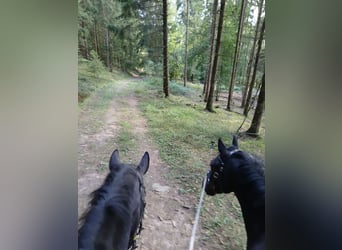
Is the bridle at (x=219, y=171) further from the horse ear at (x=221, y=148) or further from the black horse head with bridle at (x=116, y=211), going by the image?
the black horse head with bridle at (x=116, y=211)

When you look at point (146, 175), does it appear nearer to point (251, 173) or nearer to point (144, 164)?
point (144, 164)

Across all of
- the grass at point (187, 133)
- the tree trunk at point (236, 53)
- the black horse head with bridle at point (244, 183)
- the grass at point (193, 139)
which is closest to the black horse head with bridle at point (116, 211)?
the grass at point (187, 133)

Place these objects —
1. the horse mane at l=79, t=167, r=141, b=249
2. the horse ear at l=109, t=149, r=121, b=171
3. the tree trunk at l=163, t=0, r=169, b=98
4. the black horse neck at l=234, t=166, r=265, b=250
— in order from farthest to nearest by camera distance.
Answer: the tree trunk at l=163, t=0, r=169, b=98 < the horse ear at l=109, t=149, r=121, b=171 < the black horse neck at l=234, t=166, r=265, b=250 < the horse mane at l=79, t=167, r=141, b=249

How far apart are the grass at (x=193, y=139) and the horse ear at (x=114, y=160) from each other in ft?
0.72

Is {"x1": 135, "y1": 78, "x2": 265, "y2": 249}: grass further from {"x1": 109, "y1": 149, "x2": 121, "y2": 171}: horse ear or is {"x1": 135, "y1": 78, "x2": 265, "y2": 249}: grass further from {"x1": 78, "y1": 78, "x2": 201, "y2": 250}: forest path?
{"x1": 109, "y1": 149, "x2": 121, "y2": 171}: horse ear

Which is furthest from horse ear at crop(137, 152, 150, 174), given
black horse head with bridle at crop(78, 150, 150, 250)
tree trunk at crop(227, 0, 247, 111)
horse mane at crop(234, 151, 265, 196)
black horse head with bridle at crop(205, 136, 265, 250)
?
tree trunk at crop(227, 0, 247, 111)

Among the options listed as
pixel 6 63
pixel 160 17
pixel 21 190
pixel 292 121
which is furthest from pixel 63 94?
pixel 160 17

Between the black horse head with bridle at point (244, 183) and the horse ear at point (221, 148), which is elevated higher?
the horse ear at point (221, 148)

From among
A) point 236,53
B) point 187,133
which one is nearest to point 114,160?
point 187,133

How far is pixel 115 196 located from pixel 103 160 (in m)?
0.26

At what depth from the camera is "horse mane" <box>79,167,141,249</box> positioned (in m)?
0.81

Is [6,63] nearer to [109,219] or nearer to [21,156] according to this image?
[21,156]

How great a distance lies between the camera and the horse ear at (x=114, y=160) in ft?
3.51

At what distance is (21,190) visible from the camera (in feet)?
2.14
